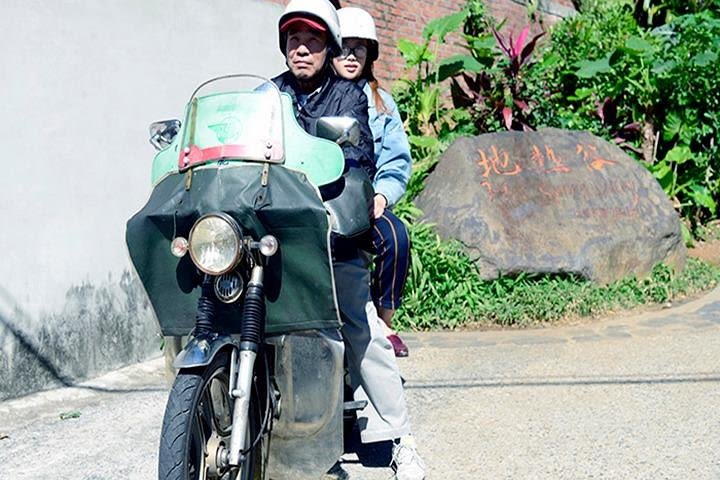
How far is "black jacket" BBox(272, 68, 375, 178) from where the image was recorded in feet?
11.3

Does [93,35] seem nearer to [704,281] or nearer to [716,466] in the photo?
[716,466]

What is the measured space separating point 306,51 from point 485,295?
3.62 meters

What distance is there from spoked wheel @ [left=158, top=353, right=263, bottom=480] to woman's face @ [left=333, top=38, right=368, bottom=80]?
186 cm

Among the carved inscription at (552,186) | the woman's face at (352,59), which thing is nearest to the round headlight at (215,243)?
the woman's face at (352,59)

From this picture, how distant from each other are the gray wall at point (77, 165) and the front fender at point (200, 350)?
7.63ft

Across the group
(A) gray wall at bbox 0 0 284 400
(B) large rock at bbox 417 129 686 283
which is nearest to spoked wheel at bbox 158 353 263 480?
(A) gray wall at bbox 0 0 284 400

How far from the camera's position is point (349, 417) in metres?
3.78

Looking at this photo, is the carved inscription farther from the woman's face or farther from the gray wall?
the woman's face

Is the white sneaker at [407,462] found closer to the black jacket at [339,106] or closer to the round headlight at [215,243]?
the black jacket at [339,106]

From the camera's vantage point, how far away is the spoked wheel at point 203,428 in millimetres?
2693

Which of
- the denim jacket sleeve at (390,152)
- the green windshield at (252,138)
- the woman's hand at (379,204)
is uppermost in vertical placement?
the green windshield at (252,138)

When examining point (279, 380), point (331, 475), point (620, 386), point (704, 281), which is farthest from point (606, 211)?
point (279, 380)

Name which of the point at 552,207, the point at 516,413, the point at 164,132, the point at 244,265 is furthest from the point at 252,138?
the point at 552,207

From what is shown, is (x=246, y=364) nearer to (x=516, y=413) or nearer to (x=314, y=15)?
(x=314, y=15)
